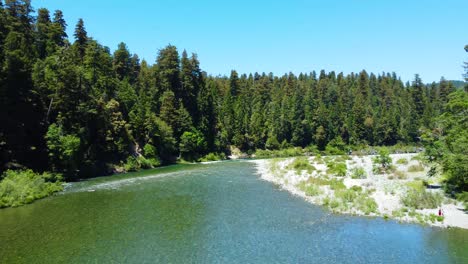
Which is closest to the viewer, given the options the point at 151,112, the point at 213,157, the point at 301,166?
the point at 301,166

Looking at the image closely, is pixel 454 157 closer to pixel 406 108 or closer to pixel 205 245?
pixel 205 245

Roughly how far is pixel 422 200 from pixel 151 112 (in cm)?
6091

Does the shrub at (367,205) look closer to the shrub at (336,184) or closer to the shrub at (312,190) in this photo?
the shrub at (336,184)

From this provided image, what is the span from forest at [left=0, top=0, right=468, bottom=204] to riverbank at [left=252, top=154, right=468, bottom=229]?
346cm

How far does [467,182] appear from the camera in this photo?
94.6 feet

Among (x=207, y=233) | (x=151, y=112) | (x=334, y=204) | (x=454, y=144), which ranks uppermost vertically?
(x=151, y=112)

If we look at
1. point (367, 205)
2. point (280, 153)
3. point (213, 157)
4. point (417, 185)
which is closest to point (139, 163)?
point (213, 157)

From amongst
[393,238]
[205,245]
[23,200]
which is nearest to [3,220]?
[23,200]

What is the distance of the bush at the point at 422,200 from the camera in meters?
27.4

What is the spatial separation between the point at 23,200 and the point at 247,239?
24869mm

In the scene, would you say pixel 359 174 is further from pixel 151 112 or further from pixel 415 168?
pixel 151 112

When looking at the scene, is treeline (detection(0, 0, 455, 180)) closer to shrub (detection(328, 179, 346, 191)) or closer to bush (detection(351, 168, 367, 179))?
shrub (detection(328, 179, 346, 191))

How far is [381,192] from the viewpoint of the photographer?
32.6 metres

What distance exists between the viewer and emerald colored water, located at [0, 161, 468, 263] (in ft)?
66.1
